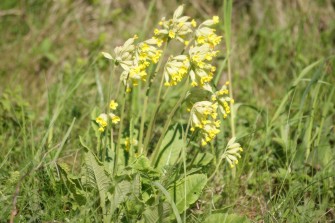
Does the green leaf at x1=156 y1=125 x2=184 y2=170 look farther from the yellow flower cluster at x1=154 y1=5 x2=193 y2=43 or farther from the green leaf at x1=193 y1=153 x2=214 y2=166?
the yellow flower cluster at x1=154 y1=5 x2=193 y2=43

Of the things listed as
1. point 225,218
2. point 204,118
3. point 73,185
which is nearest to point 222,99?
point 204,118

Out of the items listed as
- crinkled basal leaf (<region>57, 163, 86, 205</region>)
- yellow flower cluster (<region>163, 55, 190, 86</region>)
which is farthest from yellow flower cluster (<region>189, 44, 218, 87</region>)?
crinkled basal leaf (<region>57, 163, 86, 205</region>)

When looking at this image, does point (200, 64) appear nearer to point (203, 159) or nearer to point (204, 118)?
point (204, 118)

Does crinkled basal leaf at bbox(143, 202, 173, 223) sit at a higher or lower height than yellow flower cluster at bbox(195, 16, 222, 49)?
lower

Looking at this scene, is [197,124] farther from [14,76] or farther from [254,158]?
[14,76]

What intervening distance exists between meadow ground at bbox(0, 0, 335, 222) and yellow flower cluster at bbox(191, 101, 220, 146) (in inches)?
7.2

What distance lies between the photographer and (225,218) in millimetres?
2570

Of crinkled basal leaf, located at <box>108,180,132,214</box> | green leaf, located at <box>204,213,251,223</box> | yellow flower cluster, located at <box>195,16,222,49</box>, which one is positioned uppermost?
yellow flower cluster, located at <box>195,16,222,49</box>

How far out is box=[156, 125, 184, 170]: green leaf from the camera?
3.03 meters

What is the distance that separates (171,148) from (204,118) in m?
0.41

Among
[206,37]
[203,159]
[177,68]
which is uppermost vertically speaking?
[206,37]

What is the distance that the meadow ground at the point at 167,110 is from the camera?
273 centimetres

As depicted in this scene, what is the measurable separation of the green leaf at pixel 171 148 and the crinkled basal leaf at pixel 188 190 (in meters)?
0.27

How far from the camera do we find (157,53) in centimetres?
271
